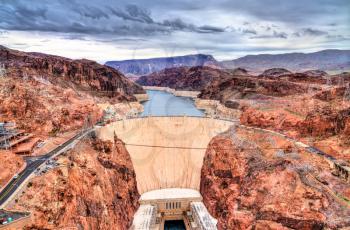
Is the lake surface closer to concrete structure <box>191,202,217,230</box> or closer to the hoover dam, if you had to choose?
the hoover dam

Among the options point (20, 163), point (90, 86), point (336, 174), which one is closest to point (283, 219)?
point (336, 174)

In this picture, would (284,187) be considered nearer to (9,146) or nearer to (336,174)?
(336,174)

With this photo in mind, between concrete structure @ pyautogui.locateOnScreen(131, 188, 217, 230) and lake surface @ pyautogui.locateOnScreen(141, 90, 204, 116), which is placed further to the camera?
lake surface @ pyautogui.locateOnScreen(141, 90, 204, 116)

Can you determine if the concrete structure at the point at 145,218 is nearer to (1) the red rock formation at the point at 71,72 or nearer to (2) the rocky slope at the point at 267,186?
(2) the rocky slope at the point at 267,186

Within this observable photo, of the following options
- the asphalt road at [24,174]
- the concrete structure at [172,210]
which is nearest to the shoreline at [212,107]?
the concrete structure at [172,210]

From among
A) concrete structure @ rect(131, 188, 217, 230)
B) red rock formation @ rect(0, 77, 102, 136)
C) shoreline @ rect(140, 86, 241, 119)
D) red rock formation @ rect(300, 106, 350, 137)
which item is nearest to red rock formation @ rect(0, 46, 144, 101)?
red rock formation @ rect(0, 77, 102, 136)

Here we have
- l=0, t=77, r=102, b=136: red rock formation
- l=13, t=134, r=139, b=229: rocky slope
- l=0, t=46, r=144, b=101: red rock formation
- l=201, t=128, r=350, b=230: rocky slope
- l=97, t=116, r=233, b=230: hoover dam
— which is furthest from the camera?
l=0, t=46, r=144, b=101: red rock formation
